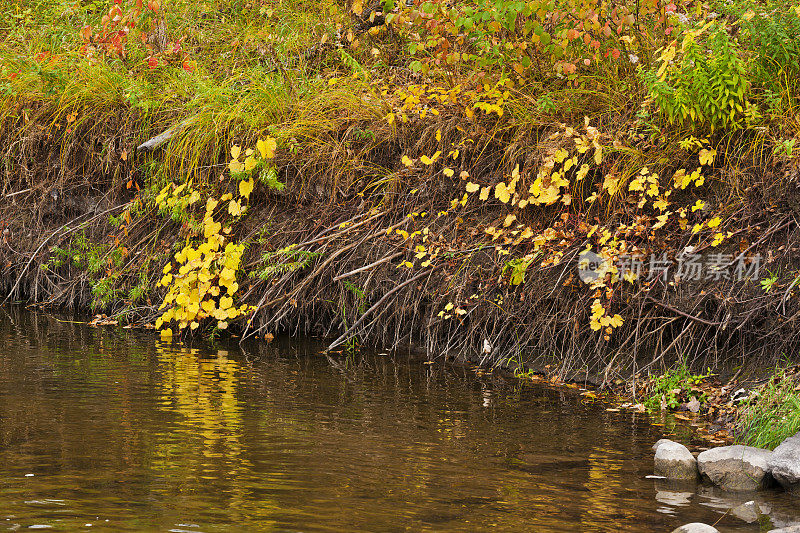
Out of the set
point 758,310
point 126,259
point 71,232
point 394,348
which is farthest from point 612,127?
point 71,232

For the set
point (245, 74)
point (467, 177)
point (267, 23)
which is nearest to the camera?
point (467, 177)

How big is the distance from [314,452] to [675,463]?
145 cm

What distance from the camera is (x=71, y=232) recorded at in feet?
24.7

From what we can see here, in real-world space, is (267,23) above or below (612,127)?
above

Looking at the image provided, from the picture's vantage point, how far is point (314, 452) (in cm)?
391

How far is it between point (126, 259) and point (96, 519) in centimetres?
438

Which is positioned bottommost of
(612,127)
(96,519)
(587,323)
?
(96,519)

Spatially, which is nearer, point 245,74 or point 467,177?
point 467,177

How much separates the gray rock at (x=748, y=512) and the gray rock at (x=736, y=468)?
0.52 ft

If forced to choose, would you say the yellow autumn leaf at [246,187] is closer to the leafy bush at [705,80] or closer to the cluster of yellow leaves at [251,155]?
the cluster of yellow leaves at [251,155]

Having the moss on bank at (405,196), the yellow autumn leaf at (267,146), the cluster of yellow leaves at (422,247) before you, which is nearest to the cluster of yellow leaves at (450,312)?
the moss on bank at (405,196)

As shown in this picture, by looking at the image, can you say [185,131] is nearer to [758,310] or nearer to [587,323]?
[587,323]

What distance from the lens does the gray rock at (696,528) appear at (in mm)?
2996

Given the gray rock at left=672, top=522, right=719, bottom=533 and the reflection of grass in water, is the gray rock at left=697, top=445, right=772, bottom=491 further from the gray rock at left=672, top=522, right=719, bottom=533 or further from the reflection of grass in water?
the gray rock at left=672, top=522, right=719, bottom=533
